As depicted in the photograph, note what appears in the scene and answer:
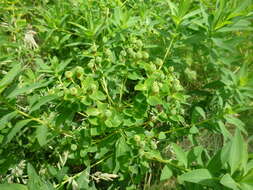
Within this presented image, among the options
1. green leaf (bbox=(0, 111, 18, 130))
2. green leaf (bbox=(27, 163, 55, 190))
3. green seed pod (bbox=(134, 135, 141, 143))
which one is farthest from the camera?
green seed pod (bbox=(134, 135, 141, 143))

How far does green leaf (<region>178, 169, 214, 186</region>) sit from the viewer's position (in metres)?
1.07

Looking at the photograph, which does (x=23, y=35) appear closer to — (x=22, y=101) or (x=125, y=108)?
(x=22, y=101)

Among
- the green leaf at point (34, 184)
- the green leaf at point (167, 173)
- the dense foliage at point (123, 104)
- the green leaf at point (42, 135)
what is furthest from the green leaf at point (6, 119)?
the green leaf at point (167, 173)

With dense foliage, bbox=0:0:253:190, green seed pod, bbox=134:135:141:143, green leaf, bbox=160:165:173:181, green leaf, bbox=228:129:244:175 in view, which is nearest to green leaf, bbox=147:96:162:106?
dense foliage, bbox=0:0:253:190

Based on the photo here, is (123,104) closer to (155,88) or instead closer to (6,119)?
(155,88)

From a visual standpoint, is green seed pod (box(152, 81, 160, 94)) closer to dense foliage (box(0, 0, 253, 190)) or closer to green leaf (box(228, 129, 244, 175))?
dense foliage (box(0, 0, 253, 190))

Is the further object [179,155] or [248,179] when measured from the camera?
[179,155]

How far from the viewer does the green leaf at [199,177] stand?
41.9 inches

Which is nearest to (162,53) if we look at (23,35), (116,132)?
(116,132)

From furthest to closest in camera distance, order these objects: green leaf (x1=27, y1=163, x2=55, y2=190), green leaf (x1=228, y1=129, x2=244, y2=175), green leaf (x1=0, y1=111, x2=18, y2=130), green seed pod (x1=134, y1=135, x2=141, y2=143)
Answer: green seed pod (x1=134, y1=135, x2=141, y2=143), green leaf (x1=0, y1=111, x2=18, y2=130), green leaf (x1=228, y1=129, x2=244, y2=175), green leaf (x1=27, y1=163, x2=55, y2=190)

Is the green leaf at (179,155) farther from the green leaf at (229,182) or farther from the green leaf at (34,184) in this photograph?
the green leaf at (34,184)

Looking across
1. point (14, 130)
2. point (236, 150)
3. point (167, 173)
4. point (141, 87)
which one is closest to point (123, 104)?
point (141, 87)

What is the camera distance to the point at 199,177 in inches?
42.6

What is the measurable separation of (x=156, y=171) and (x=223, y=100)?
773 millimetres
